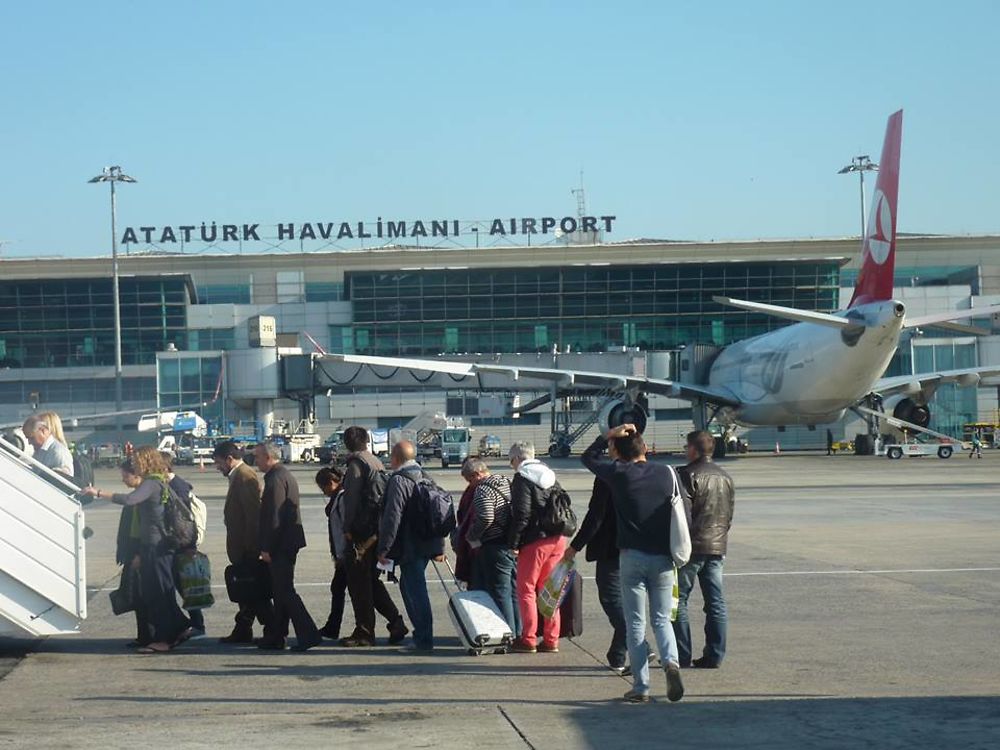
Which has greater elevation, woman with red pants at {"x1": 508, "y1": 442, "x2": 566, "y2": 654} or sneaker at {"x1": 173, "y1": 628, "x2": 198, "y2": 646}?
woman with red pants at {"x1": 508, "y1": 442, "x2": 566, "y2": 654}

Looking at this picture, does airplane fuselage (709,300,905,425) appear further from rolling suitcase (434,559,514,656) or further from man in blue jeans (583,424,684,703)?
man in blue jeans (583,424,684,703)

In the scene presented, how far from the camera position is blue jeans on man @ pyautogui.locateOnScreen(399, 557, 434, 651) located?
11.9 metres

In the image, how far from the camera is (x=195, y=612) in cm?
1272

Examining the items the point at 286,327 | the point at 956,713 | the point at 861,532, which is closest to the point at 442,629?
the point at 956,713

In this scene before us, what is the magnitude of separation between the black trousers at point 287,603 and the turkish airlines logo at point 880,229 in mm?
36400

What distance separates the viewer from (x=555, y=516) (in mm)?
11430

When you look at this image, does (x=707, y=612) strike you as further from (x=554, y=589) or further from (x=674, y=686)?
(x=674, y=686)

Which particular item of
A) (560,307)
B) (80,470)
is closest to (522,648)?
(80,470)

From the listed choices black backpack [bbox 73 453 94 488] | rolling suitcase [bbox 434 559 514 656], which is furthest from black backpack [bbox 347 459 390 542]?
black backpack [bbox 73 453 94 488]

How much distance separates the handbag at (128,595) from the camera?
12.1 m

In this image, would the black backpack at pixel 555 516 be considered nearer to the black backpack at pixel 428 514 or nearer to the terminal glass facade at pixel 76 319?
the black backpack at pixel 428 514

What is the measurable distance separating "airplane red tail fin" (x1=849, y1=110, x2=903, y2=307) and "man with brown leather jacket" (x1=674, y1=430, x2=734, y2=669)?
35.3m

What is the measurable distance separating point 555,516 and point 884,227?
3678 centimetres

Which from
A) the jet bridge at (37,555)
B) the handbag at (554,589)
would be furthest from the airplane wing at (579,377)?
the handbag at (554,589)
